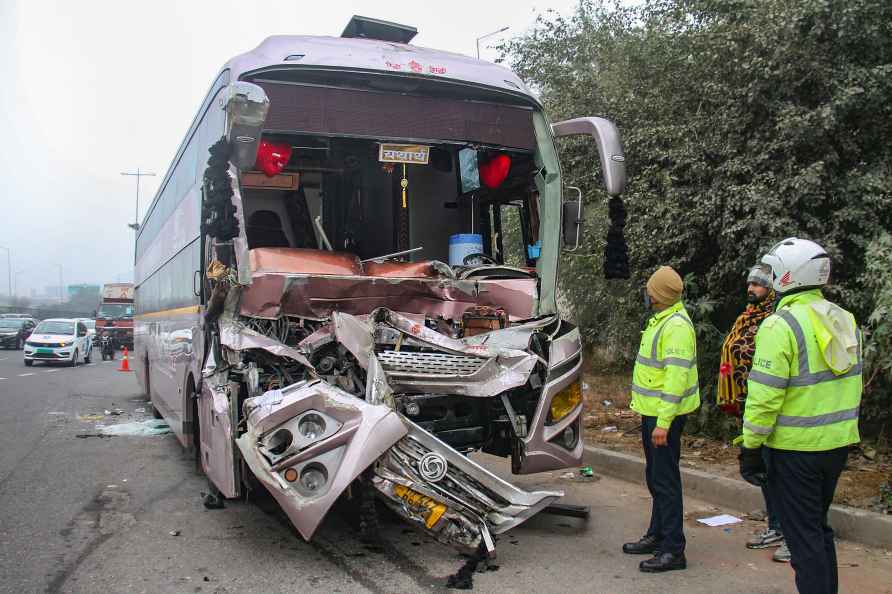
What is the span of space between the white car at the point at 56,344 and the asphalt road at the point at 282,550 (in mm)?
18163

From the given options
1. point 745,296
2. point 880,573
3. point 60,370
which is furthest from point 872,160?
point 60,370

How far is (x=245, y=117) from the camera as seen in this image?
14.9ft

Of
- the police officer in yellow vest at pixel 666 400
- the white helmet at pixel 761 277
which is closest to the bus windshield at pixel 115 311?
the police officer in yellow vest at pixel 666 400

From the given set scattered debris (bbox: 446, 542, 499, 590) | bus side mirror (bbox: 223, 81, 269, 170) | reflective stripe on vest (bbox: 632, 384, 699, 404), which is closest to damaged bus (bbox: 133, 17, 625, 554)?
bus side mirror (bbox: 223, 81, 269, 170)

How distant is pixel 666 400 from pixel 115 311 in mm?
31124

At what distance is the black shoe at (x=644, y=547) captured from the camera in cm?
482

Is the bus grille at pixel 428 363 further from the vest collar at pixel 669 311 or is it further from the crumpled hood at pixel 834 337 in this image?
the crumpled hood at pixel 834 337

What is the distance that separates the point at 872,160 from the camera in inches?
293

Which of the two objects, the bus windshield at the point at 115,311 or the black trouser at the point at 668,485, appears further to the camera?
the bus windshield at the point at 115,311

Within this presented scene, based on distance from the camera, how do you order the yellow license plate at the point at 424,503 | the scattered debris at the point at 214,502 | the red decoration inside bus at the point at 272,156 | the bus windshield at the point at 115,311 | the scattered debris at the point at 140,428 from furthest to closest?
the bus windshield at the point at 115,311, the scattered debris at the point at 140,428, the scattered debris at the point at 214,502, the red decoration inside bus at the point at 272,156, the yellow license plate at the point at 424,503

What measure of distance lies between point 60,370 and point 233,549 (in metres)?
19.6

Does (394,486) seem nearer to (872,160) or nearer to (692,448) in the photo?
(692,448)

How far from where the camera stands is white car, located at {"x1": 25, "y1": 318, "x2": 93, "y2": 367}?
77.4 feet

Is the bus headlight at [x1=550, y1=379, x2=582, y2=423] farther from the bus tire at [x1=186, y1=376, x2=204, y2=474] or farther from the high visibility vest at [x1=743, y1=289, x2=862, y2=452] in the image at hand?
the bus tire at [x1=186, y1=376, x2=204, y2=474]
